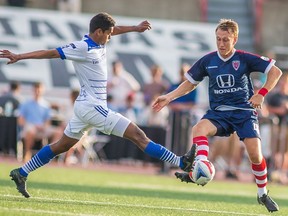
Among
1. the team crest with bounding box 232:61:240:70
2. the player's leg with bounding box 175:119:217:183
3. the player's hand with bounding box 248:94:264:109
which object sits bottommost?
the player's leg with bounding box 175:119:217:183

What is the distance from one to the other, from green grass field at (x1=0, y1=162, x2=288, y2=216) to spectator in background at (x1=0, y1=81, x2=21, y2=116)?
272 cm

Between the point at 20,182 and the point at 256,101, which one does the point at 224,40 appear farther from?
the point at 20,182

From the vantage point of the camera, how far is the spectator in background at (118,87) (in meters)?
20.3

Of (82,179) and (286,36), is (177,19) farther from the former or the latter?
(82,179)

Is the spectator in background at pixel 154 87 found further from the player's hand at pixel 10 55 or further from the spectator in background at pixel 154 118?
the player's hand at pixel 10 55

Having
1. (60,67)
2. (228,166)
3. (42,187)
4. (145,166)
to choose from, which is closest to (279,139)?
(228,166)

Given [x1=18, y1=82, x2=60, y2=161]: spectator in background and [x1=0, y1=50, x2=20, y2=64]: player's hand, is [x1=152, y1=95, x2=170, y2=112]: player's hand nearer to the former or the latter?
[x1=0, y1=50, x2=20, y2=64]: player's hand

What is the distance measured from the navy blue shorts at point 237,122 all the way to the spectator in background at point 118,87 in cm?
957

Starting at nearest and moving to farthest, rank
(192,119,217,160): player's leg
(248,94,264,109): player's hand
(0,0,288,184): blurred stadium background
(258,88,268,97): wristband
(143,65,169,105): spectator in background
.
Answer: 1. (248,94,264,109): player's hand
2. (258,88,268,97): wristband
3. (192,119,217,160): player's leg
4. (143,65,169,105): spectator in background
5. (0,0,288,184): blurred stadium background

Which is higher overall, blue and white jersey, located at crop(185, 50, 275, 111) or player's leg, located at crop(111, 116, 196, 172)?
blue and white jersey, located at crop(185, 50, 275, 111)

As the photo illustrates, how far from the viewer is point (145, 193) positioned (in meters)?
13.0

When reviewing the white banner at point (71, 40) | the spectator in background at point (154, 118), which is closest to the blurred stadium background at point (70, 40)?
the white banner at point (71, 40)

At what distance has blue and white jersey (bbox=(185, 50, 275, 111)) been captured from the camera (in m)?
10.6

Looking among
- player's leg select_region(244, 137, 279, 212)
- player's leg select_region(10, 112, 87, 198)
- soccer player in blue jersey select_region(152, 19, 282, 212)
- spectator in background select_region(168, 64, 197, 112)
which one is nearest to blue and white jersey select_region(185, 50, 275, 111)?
soccer player in blue jersey select_region(152, 19, 282, 212)
